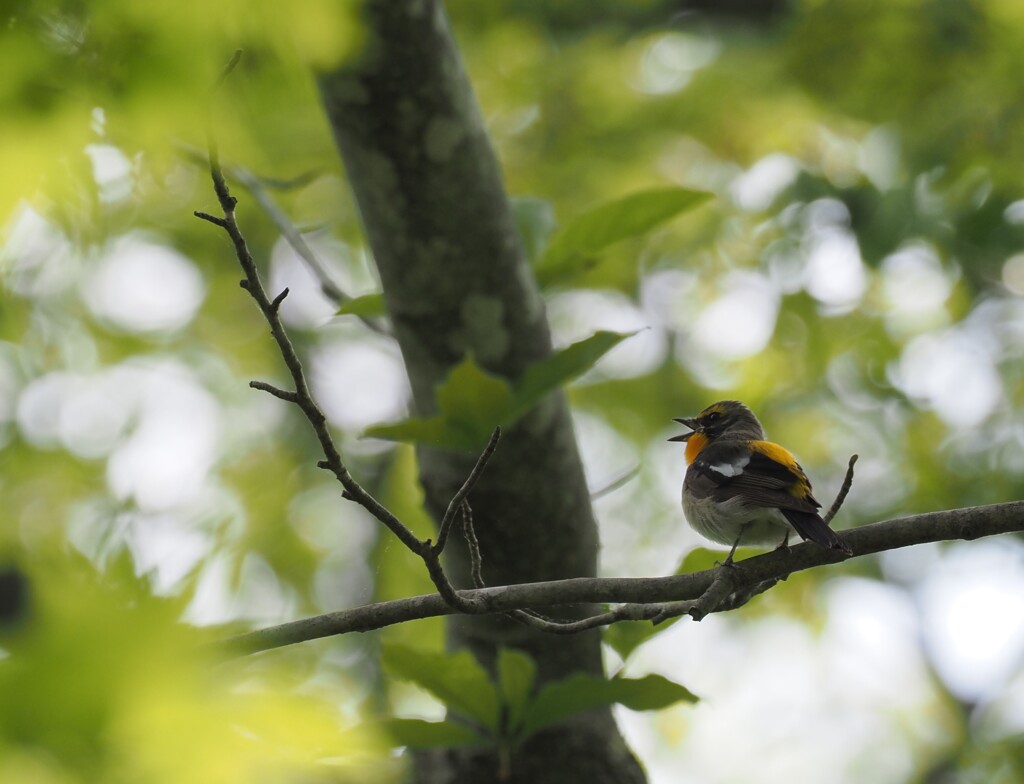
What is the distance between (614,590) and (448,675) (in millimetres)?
693

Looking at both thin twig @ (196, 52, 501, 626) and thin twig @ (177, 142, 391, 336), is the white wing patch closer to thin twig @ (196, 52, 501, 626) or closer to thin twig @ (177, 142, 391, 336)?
Result: thin twig @ (177, 142, 391, 336)

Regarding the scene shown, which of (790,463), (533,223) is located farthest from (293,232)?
(790,463)

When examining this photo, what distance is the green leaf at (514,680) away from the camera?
8.36 ft

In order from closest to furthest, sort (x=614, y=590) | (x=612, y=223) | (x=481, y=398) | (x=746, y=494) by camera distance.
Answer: (x=614, y=590)
(x=481, y=398)
(x=612, y=223)
(x=746, y=494)

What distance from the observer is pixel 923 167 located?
5.52 meters

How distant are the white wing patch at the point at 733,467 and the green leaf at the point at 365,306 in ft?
4.72

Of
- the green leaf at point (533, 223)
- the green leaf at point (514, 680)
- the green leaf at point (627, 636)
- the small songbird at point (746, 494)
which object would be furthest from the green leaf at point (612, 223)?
the green leaf at point (514, 680)

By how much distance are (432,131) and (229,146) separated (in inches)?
32.8

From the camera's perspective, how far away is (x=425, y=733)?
8.29 feet

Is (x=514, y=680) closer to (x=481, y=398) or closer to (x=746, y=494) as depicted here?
(x=481, y=398)

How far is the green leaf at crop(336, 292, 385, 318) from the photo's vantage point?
3010 millimetres

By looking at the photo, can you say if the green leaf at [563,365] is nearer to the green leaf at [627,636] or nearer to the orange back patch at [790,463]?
the green leaf at [627,636]

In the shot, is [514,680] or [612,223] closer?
[514,680]

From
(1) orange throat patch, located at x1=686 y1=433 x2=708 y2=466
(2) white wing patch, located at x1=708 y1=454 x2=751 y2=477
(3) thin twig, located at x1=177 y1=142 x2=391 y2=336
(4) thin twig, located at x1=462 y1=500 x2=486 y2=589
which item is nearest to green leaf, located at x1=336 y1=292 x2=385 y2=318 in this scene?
(3) thin twig, located at x1=177 y1=142 x2=391 y2=336
